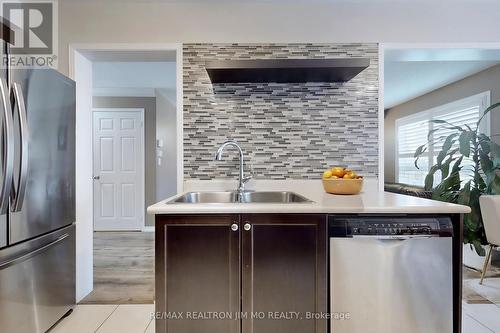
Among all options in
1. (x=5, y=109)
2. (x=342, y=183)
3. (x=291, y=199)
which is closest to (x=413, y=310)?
(x=342, y=183)

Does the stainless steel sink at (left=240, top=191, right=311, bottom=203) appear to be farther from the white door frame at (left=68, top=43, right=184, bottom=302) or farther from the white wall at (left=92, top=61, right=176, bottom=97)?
the white wall at (left=92, top=61, right=176, bottom=97)

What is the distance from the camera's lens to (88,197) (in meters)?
2.49

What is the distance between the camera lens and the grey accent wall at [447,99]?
148 inches

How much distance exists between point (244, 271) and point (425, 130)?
5.59 m

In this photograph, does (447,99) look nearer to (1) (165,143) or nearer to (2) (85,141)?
(1) (165,143)

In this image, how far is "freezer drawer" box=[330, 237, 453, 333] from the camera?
53.1 inches

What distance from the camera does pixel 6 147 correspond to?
1437 millimetres

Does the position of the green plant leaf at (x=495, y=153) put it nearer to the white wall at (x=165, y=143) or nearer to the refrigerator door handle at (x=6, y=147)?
the refrigerator door handle at (x=6, y=147)

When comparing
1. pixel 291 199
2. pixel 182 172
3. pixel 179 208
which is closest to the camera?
pixel 179 208

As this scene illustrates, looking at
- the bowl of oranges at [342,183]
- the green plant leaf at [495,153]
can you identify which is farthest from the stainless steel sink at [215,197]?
the green plant leaf at [495,153]

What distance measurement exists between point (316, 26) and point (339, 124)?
2.78 feet

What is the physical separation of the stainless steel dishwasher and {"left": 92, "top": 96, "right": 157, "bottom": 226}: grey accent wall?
160 inches

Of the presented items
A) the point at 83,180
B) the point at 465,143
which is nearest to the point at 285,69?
the point at 83,180

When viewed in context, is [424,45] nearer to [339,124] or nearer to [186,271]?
[339,124]
